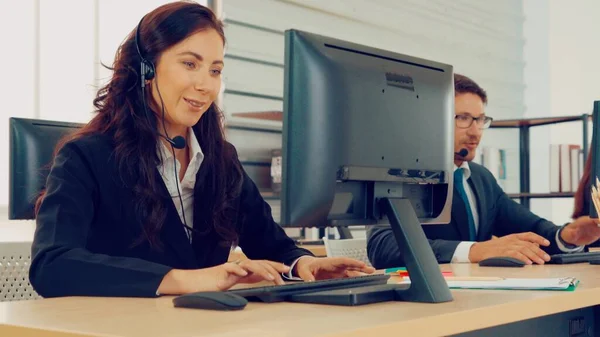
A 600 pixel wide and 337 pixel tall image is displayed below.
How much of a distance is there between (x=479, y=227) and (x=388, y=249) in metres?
0.52

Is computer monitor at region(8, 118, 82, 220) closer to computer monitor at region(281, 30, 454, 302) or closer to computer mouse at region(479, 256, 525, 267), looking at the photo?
computer monitor at region(281, 30, 454, 302)

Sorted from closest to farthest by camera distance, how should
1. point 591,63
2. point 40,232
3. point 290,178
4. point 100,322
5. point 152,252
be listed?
point 100,322, point 290,178, point 40,232, point 152,252, point 591,63

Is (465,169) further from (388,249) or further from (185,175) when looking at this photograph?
(185,175)

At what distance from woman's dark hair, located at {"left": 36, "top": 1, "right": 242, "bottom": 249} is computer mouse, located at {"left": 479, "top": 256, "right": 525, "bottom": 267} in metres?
0.69

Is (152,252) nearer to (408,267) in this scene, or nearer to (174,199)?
(174,199)

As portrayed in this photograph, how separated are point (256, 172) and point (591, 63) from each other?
114 inches

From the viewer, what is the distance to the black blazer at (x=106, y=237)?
4.77 feet

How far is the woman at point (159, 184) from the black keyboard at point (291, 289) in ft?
0.32

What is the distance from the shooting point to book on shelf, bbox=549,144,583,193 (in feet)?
16.8

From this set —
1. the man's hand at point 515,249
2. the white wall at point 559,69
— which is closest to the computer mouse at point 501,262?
the man's hand at point 515,249

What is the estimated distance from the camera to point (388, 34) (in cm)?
531

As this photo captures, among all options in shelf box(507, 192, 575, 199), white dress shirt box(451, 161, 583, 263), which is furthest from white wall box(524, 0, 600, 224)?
white dress shirt box(451, 161, 583, 263)

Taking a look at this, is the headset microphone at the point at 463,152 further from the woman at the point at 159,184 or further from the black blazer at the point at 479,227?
the woman at the point at 159,184

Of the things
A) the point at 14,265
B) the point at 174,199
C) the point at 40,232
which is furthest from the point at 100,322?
the point at 14,265
